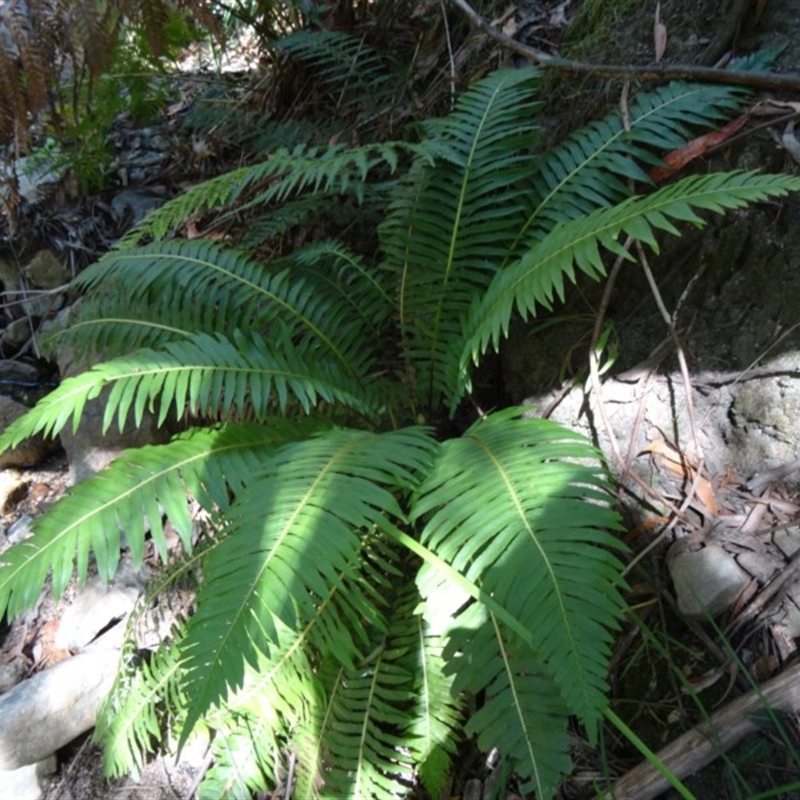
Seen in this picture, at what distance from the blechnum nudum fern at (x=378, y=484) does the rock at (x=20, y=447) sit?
884mm

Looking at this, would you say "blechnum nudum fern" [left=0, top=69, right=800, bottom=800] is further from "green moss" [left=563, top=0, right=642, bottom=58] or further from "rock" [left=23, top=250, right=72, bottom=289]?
"rock" [left=23, top=250, right=72, bottom=289]

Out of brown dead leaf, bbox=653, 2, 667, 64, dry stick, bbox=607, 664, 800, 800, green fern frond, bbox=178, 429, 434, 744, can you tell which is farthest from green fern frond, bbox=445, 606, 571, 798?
brown dead leaf, bbox=653, 2, 667, 64

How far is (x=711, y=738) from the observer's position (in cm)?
150

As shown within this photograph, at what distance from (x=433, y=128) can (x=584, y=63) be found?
50 cm

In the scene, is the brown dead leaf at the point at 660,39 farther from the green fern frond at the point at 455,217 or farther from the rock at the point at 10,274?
the rock at the point at 10,274

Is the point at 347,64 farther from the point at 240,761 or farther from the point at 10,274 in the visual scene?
the point at 240,761

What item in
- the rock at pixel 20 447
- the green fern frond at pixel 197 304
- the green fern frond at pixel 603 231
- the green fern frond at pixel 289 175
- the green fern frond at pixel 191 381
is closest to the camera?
the green fern frond at pixel 603 231

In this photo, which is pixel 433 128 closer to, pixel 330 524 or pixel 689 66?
pixel 689 66

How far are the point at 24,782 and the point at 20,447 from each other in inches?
49.3

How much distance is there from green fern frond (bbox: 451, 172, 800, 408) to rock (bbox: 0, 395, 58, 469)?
1884mm

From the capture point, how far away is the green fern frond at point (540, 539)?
1.32 meters

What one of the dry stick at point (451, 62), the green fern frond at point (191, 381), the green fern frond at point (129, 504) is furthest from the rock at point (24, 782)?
the dry stick at point (451, 62)

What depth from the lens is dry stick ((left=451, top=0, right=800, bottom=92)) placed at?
2039 mm

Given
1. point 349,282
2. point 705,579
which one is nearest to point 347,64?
point 349,282
